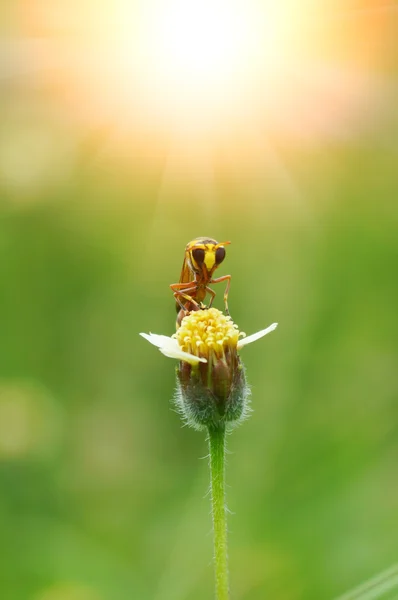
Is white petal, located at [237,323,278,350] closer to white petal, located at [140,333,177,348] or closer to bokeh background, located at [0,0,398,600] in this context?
white petal, located at [140,333,177,348]

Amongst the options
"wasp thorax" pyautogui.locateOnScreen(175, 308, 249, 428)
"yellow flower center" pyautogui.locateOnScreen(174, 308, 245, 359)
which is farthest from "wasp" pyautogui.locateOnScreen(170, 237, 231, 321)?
"wasp thorax" pyautogui.locateOnScreen(175, 308, 249, 428)

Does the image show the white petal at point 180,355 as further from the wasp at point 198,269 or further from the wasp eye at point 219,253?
the wasp eye at point 219,253

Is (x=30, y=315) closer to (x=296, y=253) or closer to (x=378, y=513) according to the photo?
(x=296, y=253)

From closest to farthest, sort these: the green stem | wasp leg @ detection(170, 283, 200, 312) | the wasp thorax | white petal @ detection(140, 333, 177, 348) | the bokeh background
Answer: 1. the green stem
2. the wasp thorax
3. white petal @ detection(140, 333, 177, 348)
4. wasp leg @ detection(170, 283, 200, 312)
5. the bokeh background

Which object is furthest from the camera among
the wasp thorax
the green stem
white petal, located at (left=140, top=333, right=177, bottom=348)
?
white petal, located at (left=140, top=333, right=177, bottom=348)

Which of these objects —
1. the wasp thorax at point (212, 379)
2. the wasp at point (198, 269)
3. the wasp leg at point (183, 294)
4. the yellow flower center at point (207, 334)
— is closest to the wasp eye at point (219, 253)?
the wasp at point (198, 269)

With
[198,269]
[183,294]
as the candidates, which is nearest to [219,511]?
[183,294]

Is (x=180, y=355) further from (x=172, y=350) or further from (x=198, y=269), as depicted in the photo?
(x=198, y=269)

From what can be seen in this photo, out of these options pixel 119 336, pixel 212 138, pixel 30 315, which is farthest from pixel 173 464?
pixel 212 138
